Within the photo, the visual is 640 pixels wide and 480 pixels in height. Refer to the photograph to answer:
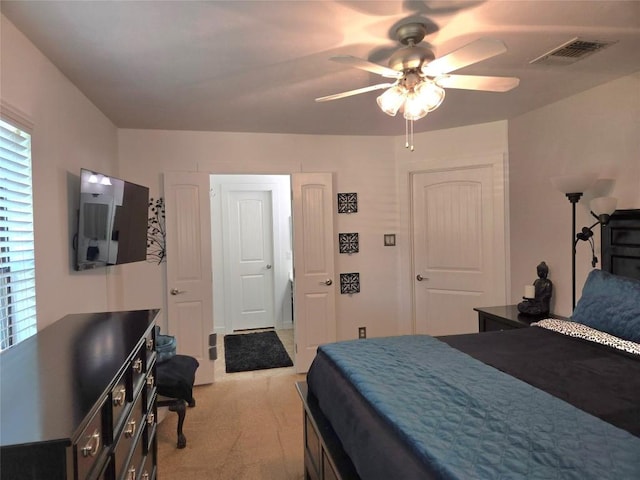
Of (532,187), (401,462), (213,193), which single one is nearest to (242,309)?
(213,193)

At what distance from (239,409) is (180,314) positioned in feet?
3.56

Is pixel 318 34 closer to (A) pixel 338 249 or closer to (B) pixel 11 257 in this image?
(B) pixel 11 257

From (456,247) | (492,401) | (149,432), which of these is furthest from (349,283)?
(492,401)

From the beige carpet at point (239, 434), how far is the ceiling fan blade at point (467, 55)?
2.38 meters

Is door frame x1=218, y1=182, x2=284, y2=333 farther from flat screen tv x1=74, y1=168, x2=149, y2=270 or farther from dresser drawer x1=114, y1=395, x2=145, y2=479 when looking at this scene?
dresser drawer x1=114, y1=395, x2=145, y2=479

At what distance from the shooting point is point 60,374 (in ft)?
4.27

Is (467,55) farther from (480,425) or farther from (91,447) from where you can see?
(91,447)

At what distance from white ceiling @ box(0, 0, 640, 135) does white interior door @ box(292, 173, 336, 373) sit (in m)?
1.01

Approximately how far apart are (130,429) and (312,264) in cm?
270

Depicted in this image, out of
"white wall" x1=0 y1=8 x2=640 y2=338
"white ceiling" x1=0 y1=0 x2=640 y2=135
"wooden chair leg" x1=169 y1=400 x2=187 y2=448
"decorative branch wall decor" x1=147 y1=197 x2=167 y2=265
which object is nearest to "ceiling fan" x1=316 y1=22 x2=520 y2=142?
"white ceiling" x1=0 y1=0 x2=640 y2=135

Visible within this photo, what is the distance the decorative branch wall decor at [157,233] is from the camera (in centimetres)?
380

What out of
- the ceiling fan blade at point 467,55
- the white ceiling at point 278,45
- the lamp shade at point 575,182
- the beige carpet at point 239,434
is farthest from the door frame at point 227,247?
the ceiling fan blade at point 467,55

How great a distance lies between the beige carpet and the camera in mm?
2506

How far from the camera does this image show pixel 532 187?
140 inches
